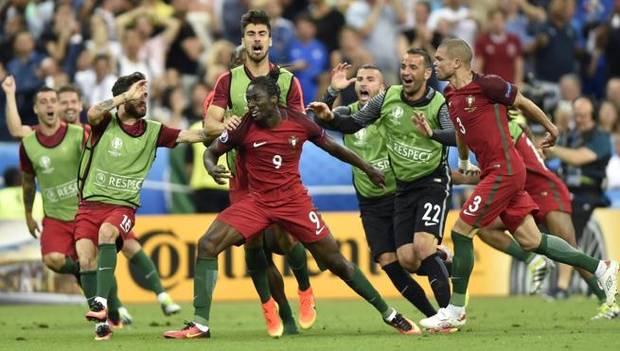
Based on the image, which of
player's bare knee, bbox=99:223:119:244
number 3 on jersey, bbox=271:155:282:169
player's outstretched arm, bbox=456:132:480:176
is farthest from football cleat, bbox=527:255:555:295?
player's bare knee, bbox=99:223:119:244

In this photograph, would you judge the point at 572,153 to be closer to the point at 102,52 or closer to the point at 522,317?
the point at 522,317

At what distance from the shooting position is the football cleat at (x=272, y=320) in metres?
14.6

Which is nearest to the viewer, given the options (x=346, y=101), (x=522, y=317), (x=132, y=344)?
(x=132, y=344)

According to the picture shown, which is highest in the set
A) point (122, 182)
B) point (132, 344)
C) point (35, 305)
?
point (122, 182)

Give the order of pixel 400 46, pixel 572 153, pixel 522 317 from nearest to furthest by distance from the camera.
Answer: pixel 522 317 < pixel 572 153 < pixel 400 46

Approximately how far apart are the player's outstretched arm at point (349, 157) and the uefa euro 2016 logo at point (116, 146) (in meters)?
2.15

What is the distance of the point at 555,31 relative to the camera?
25.5 m

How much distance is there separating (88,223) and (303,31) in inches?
404

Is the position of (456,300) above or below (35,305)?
above

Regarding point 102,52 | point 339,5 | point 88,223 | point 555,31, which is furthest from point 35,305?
point 555,31

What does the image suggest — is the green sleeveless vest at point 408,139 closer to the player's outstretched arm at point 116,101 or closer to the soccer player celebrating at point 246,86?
the soccer player celebrating at point 246,86

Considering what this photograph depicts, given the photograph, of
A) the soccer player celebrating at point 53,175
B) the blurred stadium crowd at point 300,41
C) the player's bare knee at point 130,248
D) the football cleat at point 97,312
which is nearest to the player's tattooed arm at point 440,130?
the football cleat at point 97,312

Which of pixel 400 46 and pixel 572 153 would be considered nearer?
pixel 572 153

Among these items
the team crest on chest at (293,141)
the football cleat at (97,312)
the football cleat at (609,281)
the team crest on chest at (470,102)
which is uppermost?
the team crest on chest at (470,102)
